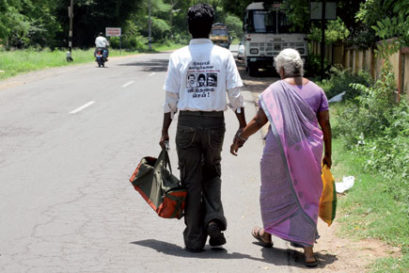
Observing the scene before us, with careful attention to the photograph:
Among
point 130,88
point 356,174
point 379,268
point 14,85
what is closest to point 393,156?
point 356,174

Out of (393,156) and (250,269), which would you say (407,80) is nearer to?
(393,156)

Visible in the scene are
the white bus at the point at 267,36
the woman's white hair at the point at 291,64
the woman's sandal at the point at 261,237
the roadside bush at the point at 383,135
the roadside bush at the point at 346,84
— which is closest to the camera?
the woman's white hair at the point at 291,64

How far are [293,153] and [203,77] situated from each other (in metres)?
0.92

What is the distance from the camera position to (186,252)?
5.26 m

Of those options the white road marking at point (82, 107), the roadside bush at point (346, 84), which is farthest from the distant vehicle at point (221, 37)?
the white road marking at point (82, 107)

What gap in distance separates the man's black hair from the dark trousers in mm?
644

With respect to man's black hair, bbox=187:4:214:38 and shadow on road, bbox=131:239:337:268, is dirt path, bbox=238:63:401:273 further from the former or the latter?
man's black hair, bbox=187:4:214:38

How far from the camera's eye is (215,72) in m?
5.11

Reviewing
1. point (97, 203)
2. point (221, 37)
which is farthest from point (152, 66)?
point (221, 37)

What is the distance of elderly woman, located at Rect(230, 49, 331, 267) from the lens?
4.92m

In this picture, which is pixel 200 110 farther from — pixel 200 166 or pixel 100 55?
pixel 100 55

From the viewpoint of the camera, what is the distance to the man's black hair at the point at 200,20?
515cm

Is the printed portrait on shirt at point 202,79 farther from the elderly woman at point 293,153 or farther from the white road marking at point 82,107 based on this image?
the white road marking at point 82,107

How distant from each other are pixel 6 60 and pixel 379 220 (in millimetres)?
27286
